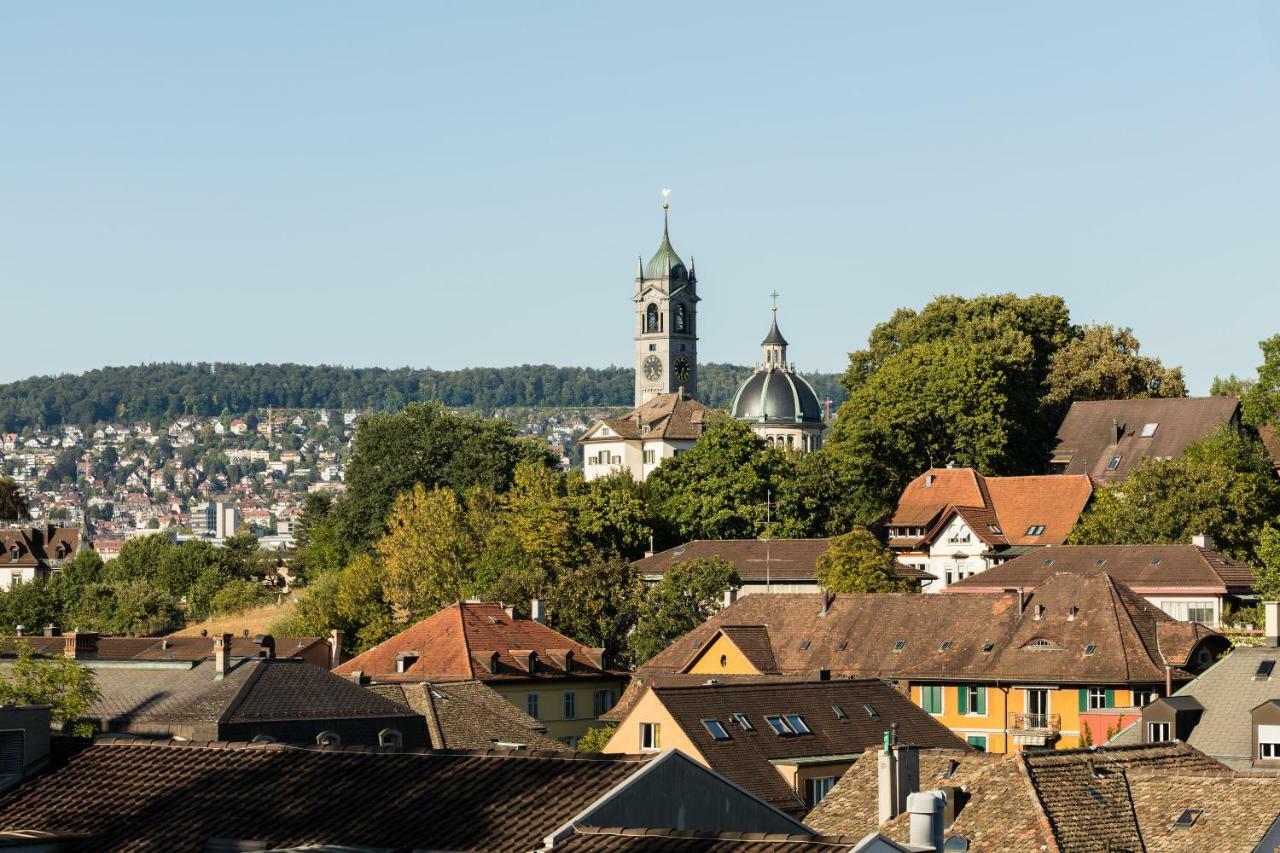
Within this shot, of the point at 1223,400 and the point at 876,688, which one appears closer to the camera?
the point at 876,688

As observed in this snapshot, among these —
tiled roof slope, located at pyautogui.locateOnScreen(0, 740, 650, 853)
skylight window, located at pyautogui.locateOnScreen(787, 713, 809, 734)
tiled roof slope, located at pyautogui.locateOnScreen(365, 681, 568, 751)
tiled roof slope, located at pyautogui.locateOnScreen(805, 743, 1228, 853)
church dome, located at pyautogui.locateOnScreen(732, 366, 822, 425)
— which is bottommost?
tiled roof slope, located at pyautogui.locateOnScreen(365, 681, 568, 751)

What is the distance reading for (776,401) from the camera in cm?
14862

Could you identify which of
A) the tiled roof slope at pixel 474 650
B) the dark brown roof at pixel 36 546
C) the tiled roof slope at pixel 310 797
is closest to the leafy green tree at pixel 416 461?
the tiled roof slope at pixel 474 650

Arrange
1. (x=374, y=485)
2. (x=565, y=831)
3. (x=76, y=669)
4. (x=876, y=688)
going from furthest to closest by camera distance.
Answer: (x=374, y=485) → (x=876, y=688) → (x=76, y=669) → (x=565, y=831)

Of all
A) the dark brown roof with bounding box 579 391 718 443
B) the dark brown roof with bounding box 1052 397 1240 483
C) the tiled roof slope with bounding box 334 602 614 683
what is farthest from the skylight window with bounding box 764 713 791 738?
the dark brown roof with bounding box 579 391 718 443

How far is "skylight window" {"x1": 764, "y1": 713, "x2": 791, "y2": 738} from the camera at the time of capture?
5322 centimetres

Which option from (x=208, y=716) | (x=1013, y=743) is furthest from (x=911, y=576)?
(x=208, y=716)

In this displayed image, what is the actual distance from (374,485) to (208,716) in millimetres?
70411

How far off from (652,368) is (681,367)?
2602 millimetres

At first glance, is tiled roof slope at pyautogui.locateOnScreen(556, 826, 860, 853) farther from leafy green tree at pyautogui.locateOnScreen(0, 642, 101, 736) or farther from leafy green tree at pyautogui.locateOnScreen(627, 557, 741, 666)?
leafy green tree at pyautogui.locateOnScreen(627, 557, 741, 666)

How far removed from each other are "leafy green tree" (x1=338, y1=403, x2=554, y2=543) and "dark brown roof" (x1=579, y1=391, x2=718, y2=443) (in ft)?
93.1

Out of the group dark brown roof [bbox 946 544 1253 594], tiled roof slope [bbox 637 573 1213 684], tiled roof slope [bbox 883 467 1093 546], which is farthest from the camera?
tiled roof slope [bbox 883 467 1093 546]

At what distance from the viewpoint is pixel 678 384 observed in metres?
194

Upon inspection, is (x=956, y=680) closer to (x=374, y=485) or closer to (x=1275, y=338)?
(x=1275, y=338)
